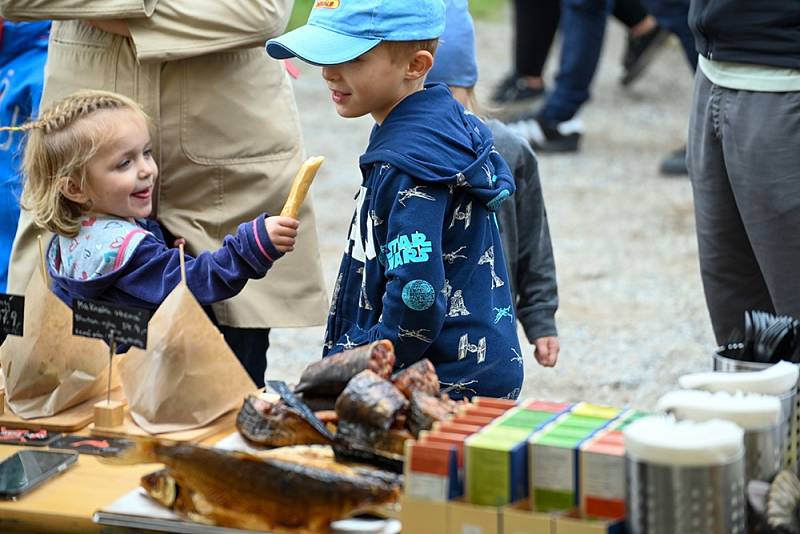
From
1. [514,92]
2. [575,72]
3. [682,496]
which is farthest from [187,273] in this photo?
[514,92]

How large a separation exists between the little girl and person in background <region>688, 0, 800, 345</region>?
1.16 metres

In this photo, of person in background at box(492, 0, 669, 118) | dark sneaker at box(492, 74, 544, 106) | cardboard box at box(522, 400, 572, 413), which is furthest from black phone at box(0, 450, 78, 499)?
dark sneaker at box(492, 74, 544, 106)

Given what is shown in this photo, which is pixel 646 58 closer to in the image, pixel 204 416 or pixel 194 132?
pixel 194 132

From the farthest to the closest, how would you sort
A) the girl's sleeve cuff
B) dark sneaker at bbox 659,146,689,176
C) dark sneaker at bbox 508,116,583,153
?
dark sneaker at bbox 508,116,583,153
dark sneaker at bbox 659,146,689,176
the girl's sleeve cuff

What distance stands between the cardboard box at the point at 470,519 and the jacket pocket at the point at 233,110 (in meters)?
1.59

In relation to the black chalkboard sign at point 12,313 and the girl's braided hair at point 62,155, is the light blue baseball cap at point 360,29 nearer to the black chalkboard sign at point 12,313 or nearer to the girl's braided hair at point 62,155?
the girl's braided hair at point 62,155

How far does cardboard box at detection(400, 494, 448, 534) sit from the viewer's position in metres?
1.79

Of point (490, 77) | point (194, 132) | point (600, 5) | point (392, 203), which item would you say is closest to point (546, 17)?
point (600, 5)

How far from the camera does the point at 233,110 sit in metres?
3.17

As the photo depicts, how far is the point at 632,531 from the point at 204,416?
3.00ft

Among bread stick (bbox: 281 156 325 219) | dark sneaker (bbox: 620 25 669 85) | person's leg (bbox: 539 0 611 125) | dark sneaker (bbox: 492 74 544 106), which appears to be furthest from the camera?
dark sneaker (bbox: 620 25 669 85)

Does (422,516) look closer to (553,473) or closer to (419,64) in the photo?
(553,473)

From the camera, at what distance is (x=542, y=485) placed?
69.5 inches

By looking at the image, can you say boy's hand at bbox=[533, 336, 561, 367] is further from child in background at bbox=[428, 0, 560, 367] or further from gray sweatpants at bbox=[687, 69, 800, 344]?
gray sweatpants at bbox=[687, 69, 800, 344]
